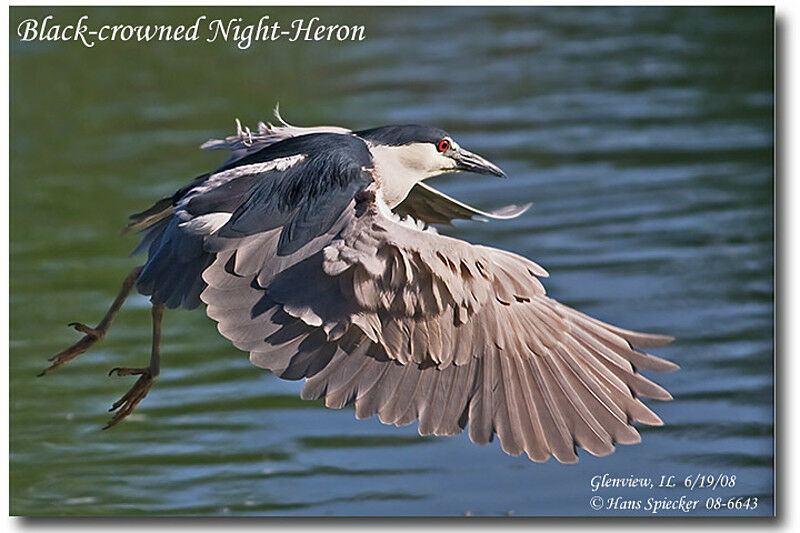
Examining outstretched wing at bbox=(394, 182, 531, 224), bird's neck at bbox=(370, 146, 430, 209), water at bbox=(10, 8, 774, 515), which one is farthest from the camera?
water at bbox=(10, 8, 774, 515)

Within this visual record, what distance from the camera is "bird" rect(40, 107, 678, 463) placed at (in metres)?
3.52

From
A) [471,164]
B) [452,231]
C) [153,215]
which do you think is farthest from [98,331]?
[452,231]

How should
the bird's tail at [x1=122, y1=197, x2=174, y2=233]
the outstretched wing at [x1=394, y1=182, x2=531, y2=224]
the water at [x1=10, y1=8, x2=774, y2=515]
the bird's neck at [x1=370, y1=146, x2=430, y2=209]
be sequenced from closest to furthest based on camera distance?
1. the bird's neck at [x1=370, y1=146, x2=430, y2=209]
2. the bird's tail at [x1=122, y1=197, x2=174, y2=233]
3. the outstretched wing at [x1=394, y1=182, x2=531, y2=224]
4. the water at [x1=10, y1=8, x2=774, y2=515]

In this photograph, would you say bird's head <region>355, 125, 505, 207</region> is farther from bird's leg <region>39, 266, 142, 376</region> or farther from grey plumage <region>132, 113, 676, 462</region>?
bird's leg <region>39, 266, 142, 376</region>

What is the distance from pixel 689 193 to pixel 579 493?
191 centimetres

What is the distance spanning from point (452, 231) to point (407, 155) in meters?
1.99

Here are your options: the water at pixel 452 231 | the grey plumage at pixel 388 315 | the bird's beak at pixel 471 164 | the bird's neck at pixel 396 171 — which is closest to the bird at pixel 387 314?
the grey plumage at pixel 388 315

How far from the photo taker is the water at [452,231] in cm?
448

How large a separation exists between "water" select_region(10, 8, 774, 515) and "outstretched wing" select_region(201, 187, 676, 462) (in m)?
0.59

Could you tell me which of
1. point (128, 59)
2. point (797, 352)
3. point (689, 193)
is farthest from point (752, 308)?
point (128, 59)

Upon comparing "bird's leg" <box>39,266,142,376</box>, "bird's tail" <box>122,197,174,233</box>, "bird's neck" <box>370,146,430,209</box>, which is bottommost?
"bird's leg" <box>39,266,142,376</box>

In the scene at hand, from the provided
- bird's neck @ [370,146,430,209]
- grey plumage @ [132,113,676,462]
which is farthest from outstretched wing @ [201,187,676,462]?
bird's neck @ [370,146,430,209]

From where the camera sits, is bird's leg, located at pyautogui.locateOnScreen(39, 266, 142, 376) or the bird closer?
the bird

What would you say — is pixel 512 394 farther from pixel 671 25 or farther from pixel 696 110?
pixel 696 110
